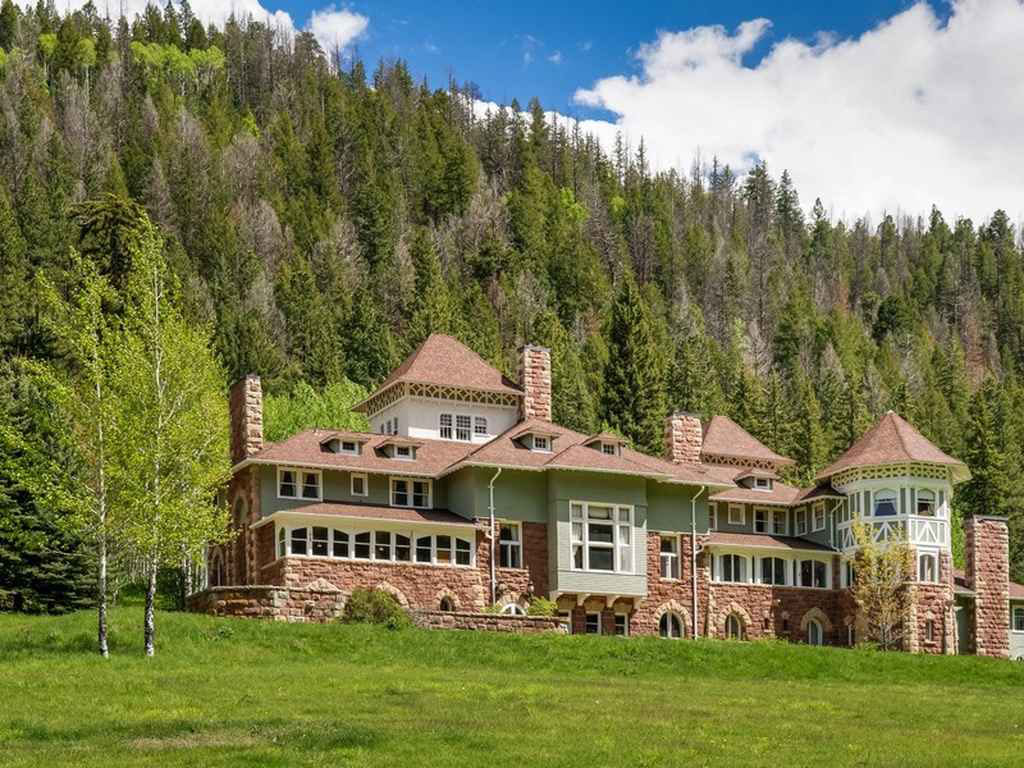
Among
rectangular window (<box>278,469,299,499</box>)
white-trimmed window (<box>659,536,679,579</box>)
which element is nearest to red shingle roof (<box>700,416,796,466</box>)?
white-trimmed window (<box>659,536,679,579</box>)

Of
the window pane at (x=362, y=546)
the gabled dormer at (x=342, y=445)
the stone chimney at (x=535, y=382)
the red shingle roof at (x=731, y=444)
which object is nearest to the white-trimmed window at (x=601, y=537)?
the stone chimney at (x=535, y=382)

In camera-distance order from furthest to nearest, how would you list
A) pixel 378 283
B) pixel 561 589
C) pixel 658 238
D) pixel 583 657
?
pixel 658 238 < pixel 378 283 < pixel 561 589 < pixel 583 657

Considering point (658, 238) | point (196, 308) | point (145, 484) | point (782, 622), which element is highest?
point (658, 238)

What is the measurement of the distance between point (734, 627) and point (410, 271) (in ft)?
291

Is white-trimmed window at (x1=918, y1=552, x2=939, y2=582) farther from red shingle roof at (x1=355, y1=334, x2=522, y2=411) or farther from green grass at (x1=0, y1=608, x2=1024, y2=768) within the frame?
red shingle roof at (x1=355, y1=334, x2=522, y2=411)

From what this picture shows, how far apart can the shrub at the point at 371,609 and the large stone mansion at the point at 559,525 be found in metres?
0.55

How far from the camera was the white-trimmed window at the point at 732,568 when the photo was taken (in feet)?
207

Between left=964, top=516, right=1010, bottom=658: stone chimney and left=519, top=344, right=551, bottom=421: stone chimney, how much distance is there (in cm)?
1656

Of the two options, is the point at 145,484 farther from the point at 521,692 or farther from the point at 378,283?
the point at 378,283

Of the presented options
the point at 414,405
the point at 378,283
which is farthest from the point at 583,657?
the point at 378,283

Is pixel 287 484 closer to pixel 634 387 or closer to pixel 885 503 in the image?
pixel 885 503

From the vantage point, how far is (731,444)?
235 feet

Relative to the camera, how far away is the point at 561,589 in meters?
57.0

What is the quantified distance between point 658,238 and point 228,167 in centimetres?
4922
